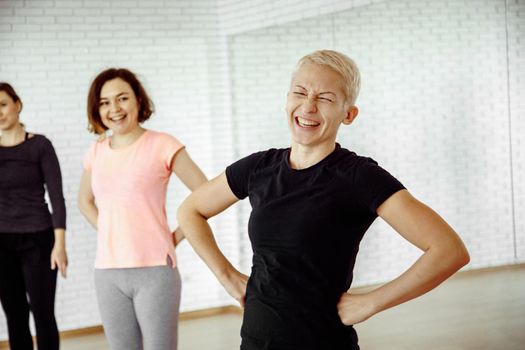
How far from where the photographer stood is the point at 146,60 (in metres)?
6.64

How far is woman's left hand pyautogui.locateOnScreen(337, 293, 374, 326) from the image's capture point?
198cm

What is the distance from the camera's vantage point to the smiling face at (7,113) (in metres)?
4.58

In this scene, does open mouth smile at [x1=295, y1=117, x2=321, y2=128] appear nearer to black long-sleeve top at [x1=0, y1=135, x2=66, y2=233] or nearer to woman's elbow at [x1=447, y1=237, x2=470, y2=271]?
woman's elbow at [x1=447, y1=237, x2=470, y2=271]

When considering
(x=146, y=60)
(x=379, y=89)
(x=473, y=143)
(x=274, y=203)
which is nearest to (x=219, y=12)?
(x=146, y=60)

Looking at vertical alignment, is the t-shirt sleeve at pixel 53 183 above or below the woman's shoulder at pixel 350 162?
below

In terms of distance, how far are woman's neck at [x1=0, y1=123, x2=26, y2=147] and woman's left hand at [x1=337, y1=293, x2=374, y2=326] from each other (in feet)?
9.92

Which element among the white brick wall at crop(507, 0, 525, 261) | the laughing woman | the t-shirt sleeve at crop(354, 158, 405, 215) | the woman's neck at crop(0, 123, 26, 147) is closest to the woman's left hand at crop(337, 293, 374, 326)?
the laughing woman

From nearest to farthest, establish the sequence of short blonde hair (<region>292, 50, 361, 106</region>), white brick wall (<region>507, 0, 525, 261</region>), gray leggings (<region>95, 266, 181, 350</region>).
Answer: short blonde hair (<region>292, 50, 361, 106</region>)
gray leggings (<region>95, 266, 181, 350</region>)
white brick wall (<region>507, 0, 525, 261</region>)

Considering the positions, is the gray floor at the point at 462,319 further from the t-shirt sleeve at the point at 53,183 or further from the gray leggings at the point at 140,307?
the t-shirt sleeve at the point at 53,183

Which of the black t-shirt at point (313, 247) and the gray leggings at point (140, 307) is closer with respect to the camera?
the black t-shirt at point (313, 247)

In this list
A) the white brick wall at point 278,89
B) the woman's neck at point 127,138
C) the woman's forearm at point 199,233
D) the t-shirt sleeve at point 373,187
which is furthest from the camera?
the white brick wall at point 278,89

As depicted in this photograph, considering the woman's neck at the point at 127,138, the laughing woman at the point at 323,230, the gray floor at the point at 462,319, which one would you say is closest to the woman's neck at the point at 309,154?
the laughing woman at the point at 323,230

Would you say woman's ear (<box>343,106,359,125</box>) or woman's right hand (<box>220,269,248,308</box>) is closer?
woman's ear (<box>343,106,359,125</box>)

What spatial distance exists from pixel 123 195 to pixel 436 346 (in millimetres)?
2273
